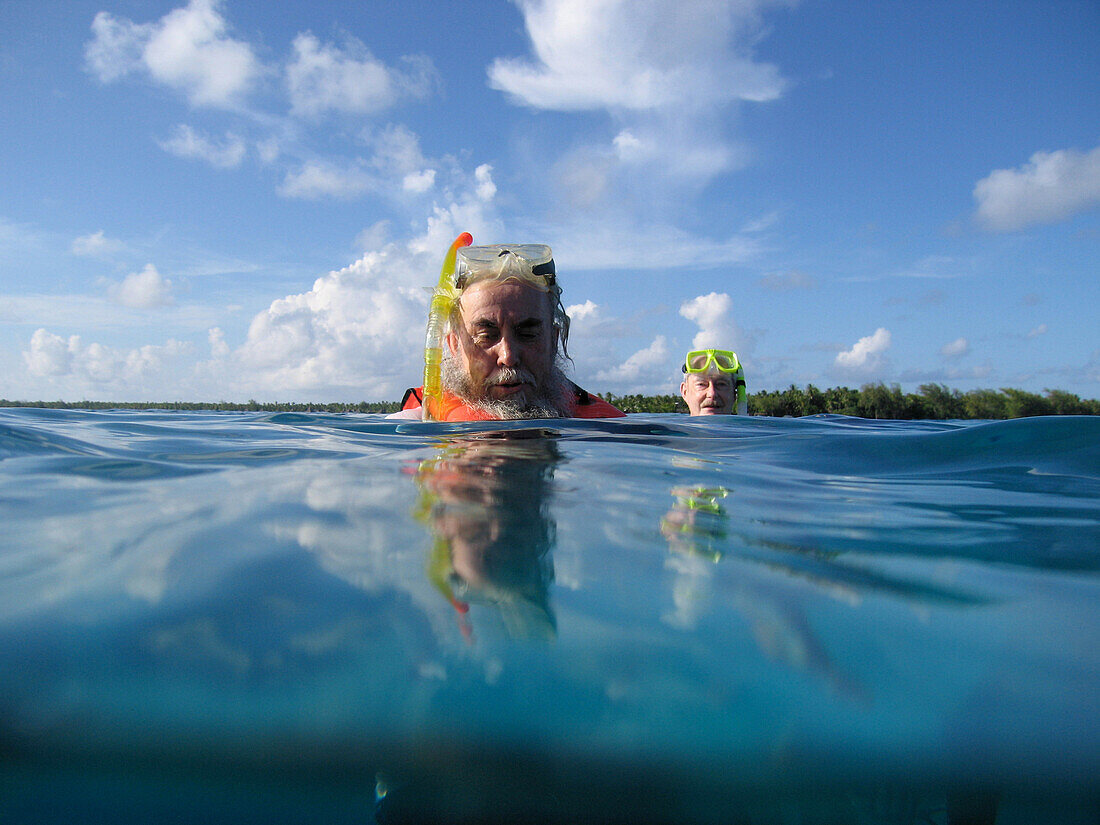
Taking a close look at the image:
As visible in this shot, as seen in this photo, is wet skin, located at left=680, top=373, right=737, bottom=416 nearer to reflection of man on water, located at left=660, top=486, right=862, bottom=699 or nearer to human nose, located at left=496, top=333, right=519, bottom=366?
human nose, located at left=496, top=333, right=519, bottom=366

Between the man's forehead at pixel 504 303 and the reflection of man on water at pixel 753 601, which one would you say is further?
the man's forehead at pixel 504 303

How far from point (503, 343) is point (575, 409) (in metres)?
1.06

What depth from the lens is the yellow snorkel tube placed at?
5.97 metres

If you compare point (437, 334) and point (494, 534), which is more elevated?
point (437, 334)

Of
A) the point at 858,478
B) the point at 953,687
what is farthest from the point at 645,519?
the point at 858,478

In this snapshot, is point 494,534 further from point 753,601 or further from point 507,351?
point 507,351

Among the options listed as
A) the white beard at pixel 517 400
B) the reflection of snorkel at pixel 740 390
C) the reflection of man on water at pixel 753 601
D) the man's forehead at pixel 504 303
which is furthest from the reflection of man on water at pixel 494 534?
the reflection of snorkel at pixel 740 390

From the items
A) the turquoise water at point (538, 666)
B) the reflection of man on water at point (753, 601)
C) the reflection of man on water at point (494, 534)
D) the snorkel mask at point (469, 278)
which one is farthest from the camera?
the snorkel mask at point (469, 278)

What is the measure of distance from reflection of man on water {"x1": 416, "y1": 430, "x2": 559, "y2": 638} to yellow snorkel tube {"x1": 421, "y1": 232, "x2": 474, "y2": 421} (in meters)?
3.25

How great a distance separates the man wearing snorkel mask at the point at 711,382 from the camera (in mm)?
8352

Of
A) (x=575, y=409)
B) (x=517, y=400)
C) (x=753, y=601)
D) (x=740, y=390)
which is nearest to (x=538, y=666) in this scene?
(x=753, y=601)

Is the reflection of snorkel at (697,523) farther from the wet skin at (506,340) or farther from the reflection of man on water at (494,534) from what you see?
the wet skin at (506,340)

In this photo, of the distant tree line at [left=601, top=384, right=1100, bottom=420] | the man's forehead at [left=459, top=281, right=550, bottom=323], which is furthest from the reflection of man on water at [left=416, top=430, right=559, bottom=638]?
the distant tree line at [left=601, top=384, right=1100, bottom=420]

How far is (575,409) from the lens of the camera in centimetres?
602
